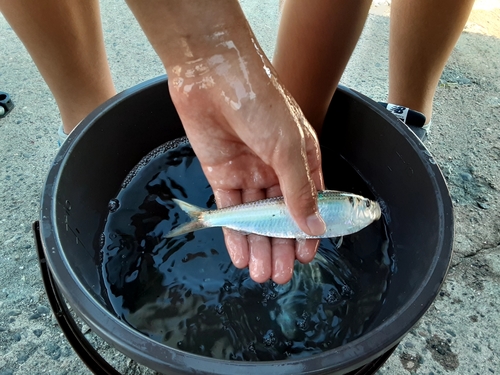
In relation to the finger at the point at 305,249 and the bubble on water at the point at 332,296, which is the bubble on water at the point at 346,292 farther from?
the finger at the point at 305,249

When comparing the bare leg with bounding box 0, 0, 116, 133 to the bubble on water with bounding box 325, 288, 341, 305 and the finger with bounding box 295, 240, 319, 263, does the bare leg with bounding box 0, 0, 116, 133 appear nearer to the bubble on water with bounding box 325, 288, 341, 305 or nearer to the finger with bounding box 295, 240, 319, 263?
the finger with bounding box 295, 240, 319, 263

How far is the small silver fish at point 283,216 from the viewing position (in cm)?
135

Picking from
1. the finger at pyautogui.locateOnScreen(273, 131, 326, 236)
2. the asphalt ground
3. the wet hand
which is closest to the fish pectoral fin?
the wet hand

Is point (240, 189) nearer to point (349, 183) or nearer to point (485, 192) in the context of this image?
point (349, 183)

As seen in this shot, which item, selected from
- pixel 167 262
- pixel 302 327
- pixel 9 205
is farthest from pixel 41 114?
pixel 302 327

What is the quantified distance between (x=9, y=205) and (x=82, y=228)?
0.67 meters

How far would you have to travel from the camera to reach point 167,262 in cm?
158

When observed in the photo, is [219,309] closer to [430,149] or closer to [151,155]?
[151,155]

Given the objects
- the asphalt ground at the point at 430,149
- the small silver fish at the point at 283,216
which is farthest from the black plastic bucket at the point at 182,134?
the asphalt ground at the point at 430,149

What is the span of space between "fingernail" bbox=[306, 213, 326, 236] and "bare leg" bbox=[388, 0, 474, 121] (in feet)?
3.47

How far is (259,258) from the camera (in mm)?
1384

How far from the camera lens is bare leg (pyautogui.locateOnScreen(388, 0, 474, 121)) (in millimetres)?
1724

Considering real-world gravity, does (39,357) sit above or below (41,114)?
below

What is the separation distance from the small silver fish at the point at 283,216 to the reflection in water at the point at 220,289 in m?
0.22
